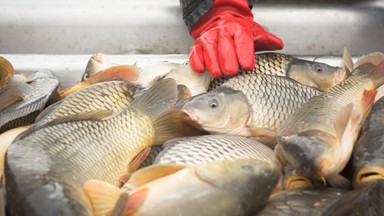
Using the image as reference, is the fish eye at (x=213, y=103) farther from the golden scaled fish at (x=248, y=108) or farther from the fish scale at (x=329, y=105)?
the fish scale at (x=329, y=105)

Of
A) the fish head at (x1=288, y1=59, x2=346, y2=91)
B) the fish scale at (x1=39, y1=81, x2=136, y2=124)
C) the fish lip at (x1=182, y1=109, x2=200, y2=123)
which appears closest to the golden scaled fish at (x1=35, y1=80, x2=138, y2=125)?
the fish scale at (x1=39, y1=81, x2=136, y2=124)

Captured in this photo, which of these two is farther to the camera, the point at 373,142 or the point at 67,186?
the point at 373,142

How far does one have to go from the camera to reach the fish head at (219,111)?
1505 mm

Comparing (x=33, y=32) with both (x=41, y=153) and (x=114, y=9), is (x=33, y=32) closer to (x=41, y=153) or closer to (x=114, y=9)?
(x=114, y=9)

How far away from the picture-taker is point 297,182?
1.25 m


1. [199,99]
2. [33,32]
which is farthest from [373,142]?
[33,32]

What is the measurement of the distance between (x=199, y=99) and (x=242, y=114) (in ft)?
0.44

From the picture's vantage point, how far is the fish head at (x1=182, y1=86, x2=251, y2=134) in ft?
4.94

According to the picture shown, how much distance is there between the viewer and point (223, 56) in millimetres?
1806

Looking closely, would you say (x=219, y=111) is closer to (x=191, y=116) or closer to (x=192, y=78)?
(x=191, y=116)

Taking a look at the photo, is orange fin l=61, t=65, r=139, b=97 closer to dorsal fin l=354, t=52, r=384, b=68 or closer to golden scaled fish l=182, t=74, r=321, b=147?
golden scaled fish l=182, t=74, r=321, b=147

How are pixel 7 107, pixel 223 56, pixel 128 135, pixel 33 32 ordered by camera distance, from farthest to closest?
1. pixel 33 32
2. pixel 223 56
3. pixel 7 107
4. pixel 128 135

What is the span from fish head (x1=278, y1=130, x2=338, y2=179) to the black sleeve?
3.60 feet

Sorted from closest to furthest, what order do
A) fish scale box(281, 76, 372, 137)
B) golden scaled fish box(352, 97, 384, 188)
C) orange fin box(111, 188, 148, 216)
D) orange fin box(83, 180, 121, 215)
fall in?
1. orange fin box(111, 188, 148, 216)
2. orange fin box(83, 180, 121, 215)
3. golden scaled fish box(352, 97, 384, 188)
4. fish scale box(281, 76, 372, 137)
